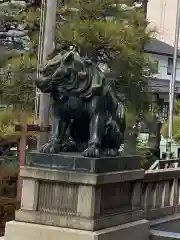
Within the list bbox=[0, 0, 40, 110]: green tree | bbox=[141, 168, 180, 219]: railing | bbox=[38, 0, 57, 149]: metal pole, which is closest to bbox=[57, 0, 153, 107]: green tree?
bbox=[0, 0, 40, 110]: green tree

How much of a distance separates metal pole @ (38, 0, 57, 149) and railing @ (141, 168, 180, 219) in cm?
359

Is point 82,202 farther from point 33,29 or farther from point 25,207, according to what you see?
point 33,29

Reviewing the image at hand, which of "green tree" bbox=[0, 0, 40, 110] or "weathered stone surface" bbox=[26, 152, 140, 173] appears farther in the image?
"green tree" bbox=[0, 0, 40, 110]

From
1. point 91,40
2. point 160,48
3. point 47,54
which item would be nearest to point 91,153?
point 47,54

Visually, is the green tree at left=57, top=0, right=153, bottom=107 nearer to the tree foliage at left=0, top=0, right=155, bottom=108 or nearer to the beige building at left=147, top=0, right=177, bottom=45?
the tree foliage at left=0, top=0, right=155, bottom=108

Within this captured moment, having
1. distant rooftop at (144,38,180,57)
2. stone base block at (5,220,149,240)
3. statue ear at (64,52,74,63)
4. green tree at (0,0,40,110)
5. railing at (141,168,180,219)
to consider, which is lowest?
stone base block at (5,220,149,240)

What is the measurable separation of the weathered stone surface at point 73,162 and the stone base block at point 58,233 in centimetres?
65

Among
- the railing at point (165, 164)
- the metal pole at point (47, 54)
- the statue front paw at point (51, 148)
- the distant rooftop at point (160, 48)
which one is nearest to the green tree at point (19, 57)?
the metal pole at point (47, 54)

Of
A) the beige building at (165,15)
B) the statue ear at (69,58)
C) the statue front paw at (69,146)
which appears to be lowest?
the statue front paw at (69,146)

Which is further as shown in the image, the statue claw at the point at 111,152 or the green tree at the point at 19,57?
the green tree at the point at 19,57

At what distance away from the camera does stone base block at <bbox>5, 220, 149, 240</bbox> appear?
6.71m

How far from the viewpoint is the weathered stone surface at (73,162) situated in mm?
6789

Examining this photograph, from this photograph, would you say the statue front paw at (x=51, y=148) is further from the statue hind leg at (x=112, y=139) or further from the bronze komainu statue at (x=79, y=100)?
the statue hind leg at (x=112, y=139)

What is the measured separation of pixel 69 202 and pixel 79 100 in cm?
118
